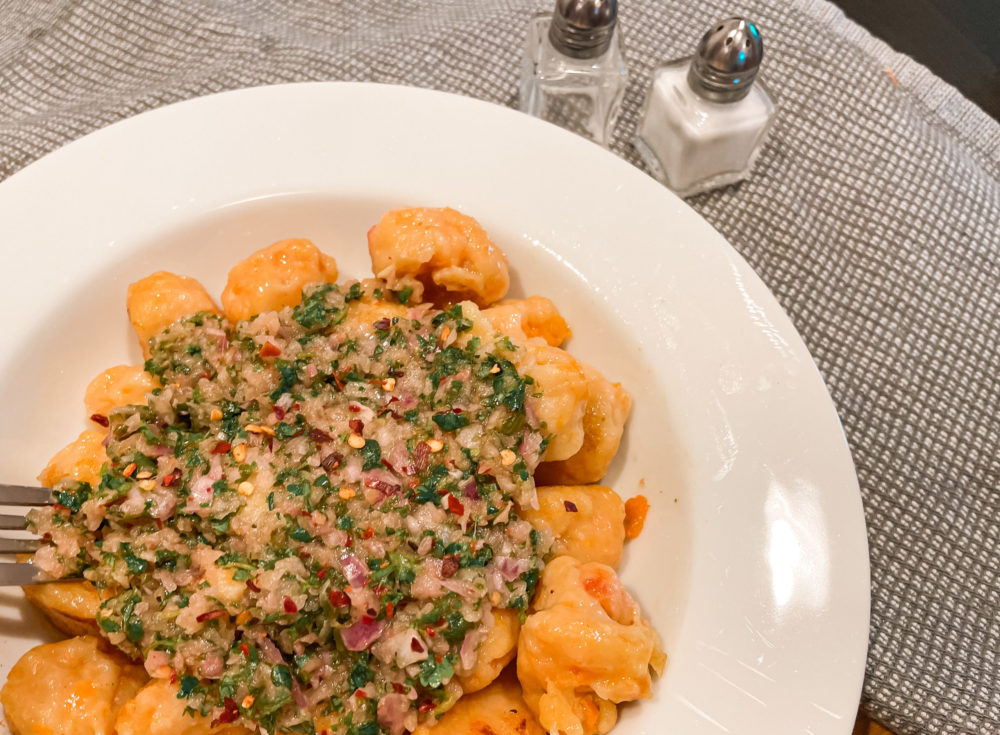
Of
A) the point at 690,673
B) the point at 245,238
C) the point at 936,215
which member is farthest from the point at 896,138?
the point at 245,238

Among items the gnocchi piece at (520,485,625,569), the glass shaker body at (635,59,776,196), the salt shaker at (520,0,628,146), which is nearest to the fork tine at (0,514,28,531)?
the gnocchi piece at (520,485,625,569)

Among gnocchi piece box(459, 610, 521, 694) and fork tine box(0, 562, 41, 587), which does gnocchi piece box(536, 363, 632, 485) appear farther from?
fork tine box(0, 562, 41, 587)

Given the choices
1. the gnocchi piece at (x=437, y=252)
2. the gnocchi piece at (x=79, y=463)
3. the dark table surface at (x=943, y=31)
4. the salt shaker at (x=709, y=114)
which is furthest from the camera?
the dark table surface at (x=943, y=31)

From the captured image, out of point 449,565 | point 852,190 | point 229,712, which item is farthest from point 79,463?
point 852,190

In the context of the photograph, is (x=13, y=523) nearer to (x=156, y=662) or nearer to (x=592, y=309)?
(x=156, y=662)

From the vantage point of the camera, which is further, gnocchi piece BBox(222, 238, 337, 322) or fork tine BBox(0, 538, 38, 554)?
gnocchi piece BBox(222, 238, 337, 322)

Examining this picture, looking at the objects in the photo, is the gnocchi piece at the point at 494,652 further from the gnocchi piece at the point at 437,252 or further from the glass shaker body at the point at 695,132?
the glass shaker body at the point at 695,132

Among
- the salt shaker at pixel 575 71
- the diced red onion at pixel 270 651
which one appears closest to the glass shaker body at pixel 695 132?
the salt shaker at pixel 575 71
